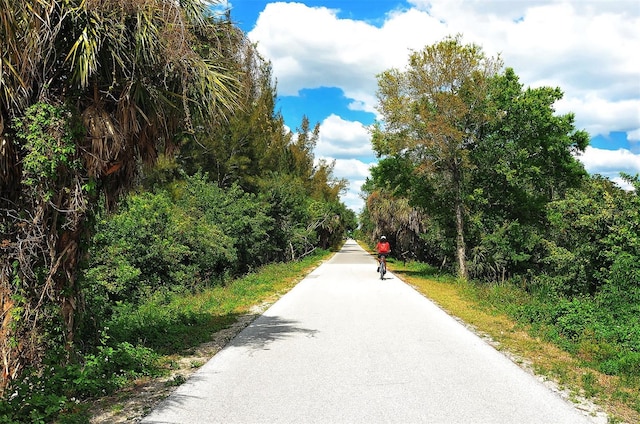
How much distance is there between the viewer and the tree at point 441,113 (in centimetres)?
2070

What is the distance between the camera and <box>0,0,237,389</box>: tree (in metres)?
5.25

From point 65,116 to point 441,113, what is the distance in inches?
701

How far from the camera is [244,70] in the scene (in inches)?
294

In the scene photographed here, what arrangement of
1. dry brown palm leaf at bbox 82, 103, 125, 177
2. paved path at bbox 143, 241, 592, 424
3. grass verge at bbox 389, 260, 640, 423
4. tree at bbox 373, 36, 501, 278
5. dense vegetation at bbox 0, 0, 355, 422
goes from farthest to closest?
tree at bbox 373, 36, 501, 278 < dry brown palm leaf at bbox 82, 103, 125, 177 < grass verge at bbox 389, 260, 640, 423 < dense vegetation at bbox 0, 0, 355, 422 < paved path at bbox 143, 241, 592, 424

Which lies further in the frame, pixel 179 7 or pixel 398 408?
pixel 179 7

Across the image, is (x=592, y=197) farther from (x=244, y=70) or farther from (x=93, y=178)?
(x=93, y=178)

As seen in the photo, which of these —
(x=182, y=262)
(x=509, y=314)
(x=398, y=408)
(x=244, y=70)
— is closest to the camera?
(x=398, y=408)

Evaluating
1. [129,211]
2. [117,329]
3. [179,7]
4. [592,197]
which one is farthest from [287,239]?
[179,7]

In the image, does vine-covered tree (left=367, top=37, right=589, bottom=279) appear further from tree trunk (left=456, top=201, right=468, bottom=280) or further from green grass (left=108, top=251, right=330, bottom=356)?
green grass (left=108, top=251, right=330, bottom=356)

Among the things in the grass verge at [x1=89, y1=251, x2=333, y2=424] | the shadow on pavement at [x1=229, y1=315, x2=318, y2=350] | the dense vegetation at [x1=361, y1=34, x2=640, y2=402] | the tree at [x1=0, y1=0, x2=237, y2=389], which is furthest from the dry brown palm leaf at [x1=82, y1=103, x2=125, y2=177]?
the dense vegetation at [x1=361, y1=34, x2=640, y2=402]

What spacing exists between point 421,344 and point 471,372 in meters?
1.76

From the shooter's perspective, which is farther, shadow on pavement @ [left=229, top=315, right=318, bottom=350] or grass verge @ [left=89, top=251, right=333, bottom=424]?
shadow on pavement @ [left=229, top=315, right=318, bottom=350]

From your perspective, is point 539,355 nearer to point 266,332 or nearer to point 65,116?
point 266,332

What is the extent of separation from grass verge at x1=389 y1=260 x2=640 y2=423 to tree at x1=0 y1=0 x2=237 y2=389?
222 inches
